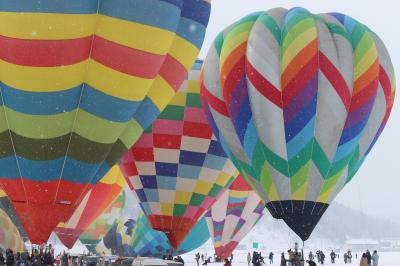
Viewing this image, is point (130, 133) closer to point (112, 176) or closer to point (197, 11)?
point (197, 11)

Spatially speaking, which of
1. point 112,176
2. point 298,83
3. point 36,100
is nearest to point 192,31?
point 298,83

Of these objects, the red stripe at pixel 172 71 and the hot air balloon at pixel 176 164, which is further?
the hot air balloon at pixel 176 164

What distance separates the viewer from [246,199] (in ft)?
78.6

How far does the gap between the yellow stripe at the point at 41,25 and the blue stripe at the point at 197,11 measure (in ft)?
9.81

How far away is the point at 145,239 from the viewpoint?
31.1 m

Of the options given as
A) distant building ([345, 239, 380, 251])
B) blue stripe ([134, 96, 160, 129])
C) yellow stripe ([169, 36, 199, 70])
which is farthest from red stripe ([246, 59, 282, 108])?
distant building ([345, 239, 380, 251])

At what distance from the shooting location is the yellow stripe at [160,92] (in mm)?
12977

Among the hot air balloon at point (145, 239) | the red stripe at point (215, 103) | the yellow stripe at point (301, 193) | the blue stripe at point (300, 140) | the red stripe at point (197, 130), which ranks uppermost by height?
the red stripe at point (215, 103)

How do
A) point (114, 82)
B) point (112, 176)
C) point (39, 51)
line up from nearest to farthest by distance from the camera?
1. point (39, 51)
2. point (114, 82)
3. point (112, 176)

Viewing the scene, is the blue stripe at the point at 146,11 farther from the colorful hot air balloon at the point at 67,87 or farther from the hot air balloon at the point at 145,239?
the hot air balloon at the point at 145,239

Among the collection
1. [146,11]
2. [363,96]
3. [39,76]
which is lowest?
[39,76]

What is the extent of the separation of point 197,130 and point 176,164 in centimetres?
120

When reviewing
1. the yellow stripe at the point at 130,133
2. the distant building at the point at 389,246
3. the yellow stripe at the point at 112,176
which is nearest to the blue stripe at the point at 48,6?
the yellow stripe at the point at 130,133

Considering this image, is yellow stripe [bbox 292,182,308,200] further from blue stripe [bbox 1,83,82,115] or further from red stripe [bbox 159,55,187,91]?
blue stripe [bbox 1,83,82,115]
